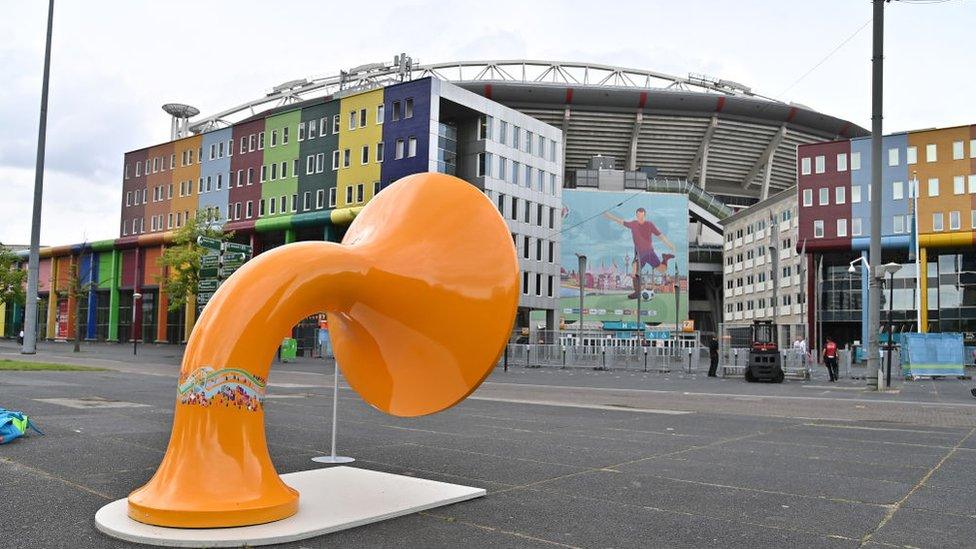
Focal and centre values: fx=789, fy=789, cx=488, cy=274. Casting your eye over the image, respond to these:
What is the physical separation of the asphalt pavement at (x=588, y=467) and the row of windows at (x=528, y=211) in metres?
44.1

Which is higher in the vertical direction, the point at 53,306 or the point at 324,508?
the point at 53,306

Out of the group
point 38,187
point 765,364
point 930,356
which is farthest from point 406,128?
point 930,356

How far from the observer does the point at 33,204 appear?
109ft

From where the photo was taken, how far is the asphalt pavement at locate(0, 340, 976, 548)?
230 inches

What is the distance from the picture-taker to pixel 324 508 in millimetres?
6277

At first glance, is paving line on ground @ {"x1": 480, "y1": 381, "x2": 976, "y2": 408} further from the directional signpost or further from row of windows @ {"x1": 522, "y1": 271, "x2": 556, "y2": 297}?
row of windows @ {"x1": 522, "y1": 271, "x2": 556, "y2": 297}

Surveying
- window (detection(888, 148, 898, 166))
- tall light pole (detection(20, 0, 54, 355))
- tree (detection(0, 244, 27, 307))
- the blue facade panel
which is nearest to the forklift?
tall light pole (detection(20, 0, 54, 355))

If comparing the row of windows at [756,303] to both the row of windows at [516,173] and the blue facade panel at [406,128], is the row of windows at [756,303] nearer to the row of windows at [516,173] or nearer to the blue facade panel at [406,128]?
the row of windows at [516,173]

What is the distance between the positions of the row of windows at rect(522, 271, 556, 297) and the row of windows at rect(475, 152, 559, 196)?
713 centimetres

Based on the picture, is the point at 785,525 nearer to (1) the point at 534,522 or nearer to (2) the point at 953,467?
(1) the point at 534,522

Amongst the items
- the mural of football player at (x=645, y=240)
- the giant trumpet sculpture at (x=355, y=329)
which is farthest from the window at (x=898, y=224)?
the giant trumpet sculpture at (x=355, y=329)

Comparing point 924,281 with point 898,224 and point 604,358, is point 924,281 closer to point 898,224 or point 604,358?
point 898,224

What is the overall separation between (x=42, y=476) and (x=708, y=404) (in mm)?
15345

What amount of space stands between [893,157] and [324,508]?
6479 cm
